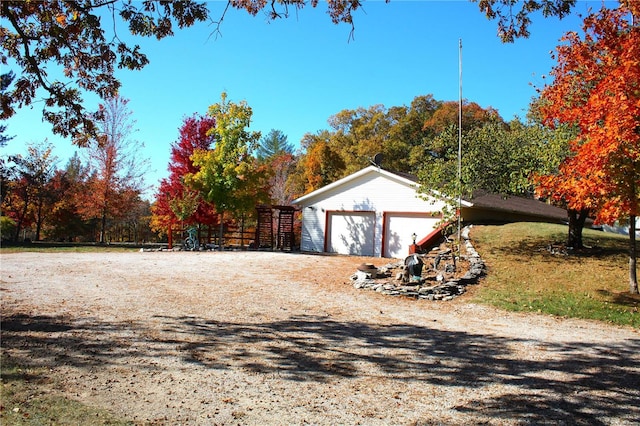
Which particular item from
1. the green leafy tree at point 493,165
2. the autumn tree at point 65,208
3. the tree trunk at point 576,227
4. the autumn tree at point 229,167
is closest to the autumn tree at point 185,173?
the autumn tree at point 229,167

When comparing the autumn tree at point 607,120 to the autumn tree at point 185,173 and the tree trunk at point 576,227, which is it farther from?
the autumn tree at point 185,173

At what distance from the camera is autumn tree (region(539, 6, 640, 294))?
27.2 feet

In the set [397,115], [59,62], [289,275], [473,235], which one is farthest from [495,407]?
[397,115]

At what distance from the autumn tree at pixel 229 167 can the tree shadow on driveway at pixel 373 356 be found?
14796mm

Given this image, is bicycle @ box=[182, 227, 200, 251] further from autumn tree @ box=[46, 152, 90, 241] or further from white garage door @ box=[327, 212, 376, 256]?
autumn tree @ box=[46, 152, 90, 241]

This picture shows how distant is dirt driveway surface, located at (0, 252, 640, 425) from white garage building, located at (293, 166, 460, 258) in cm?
916

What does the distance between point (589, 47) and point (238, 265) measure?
11.1m

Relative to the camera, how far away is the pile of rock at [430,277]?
10.1 meters

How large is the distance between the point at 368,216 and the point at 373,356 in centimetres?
1457

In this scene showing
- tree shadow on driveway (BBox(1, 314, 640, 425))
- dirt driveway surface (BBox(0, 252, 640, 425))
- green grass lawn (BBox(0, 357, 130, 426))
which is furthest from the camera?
tree shadow on driveway (BBox(1, 314, 640, 425))

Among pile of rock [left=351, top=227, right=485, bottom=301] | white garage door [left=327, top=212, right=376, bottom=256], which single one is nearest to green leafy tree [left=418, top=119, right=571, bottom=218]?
pile of rock [left=351, top=227, right=485, bottom=301]

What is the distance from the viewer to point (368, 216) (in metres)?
19.8

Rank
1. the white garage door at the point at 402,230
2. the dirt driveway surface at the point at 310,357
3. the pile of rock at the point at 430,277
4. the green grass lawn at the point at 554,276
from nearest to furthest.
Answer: the dirt driveway surface at the point at 310,357, the green grass lawn at the point at 554,276, the pile of rock at the point at 430,277, the white garage door at the point at 402,230

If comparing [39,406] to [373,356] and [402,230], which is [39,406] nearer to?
[373,356]
